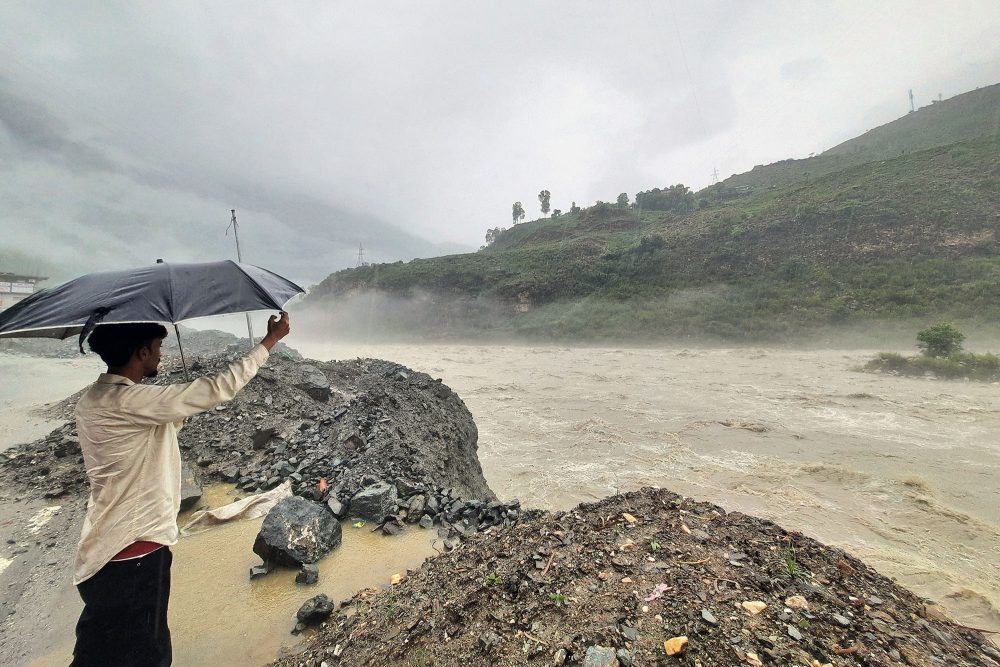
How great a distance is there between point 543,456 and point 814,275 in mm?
33904

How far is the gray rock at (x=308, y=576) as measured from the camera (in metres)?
3.82

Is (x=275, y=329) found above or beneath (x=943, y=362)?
above

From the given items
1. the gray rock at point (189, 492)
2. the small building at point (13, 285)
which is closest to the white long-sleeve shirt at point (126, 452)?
the gray rock at point (189, 492)

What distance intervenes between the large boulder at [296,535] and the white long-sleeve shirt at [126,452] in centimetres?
236

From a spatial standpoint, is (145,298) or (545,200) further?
(545,200)

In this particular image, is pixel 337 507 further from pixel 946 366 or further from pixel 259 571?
pixel 946 366

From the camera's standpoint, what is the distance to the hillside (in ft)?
89.9

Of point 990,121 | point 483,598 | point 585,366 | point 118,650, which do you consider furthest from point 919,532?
point 990,121

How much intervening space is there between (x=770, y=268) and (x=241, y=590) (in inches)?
1698

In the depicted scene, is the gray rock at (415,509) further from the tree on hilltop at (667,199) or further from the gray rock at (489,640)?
the tree on hilltop at (667,199)

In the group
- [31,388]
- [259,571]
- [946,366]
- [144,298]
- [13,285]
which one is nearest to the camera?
[144,298]

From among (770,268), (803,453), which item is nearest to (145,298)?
(803,453)

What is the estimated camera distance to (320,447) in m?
6.71

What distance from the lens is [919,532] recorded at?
6441 mm
